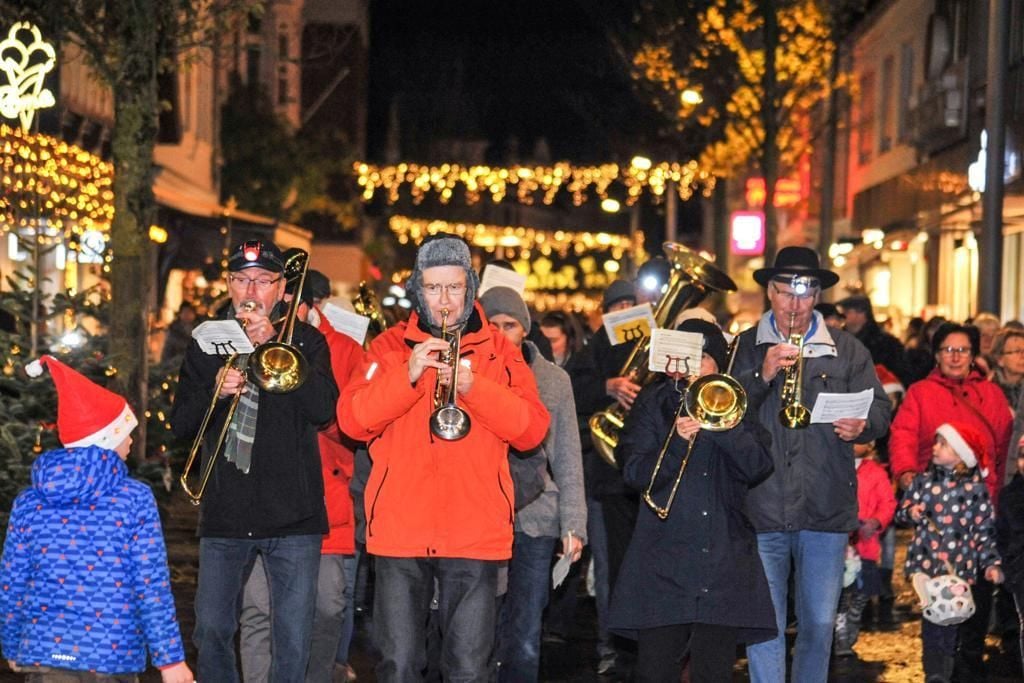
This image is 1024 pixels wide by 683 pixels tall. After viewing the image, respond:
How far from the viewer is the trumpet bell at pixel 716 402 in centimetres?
721

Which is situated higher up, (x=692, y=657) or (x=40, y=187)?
(x=40, y=187)

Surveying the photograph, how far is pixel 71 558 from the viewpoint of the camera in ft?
18.0

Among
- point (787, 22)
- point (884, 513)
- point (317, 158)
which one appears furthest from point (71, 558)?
point (317, 158)

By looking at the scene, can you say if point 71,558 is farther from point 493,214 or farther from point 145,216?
point 493,214

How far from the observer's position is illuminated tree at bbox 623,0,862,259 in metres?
28.6

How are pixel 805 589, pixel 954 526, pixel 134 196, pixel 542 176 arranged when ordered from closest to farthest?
pixel 805 589
pixel 954 526
pixel 134 196
pixel 542 176

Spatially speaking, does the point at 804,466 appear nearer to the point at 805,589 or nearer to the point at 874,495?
the point at 805,589

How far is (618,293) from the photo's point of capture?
11344 mm

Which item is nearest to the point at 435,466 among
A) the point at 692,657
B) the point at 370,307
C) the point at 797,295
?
the point at 692,657

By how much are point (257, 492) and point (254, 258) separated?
923 mm

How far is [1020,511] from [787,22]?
2214cm

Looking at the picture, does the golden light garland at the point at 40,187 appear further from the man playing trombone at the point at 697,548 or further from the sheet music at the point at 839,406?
the sheet music at the point at 839,406

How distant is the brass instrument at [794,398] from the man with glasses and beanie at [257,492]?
199 cm

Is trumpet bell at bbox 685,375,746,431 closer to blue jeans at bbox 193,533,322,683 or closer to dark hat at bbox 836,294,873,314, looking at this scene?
blue jeans at bbox 193,533,322,683
